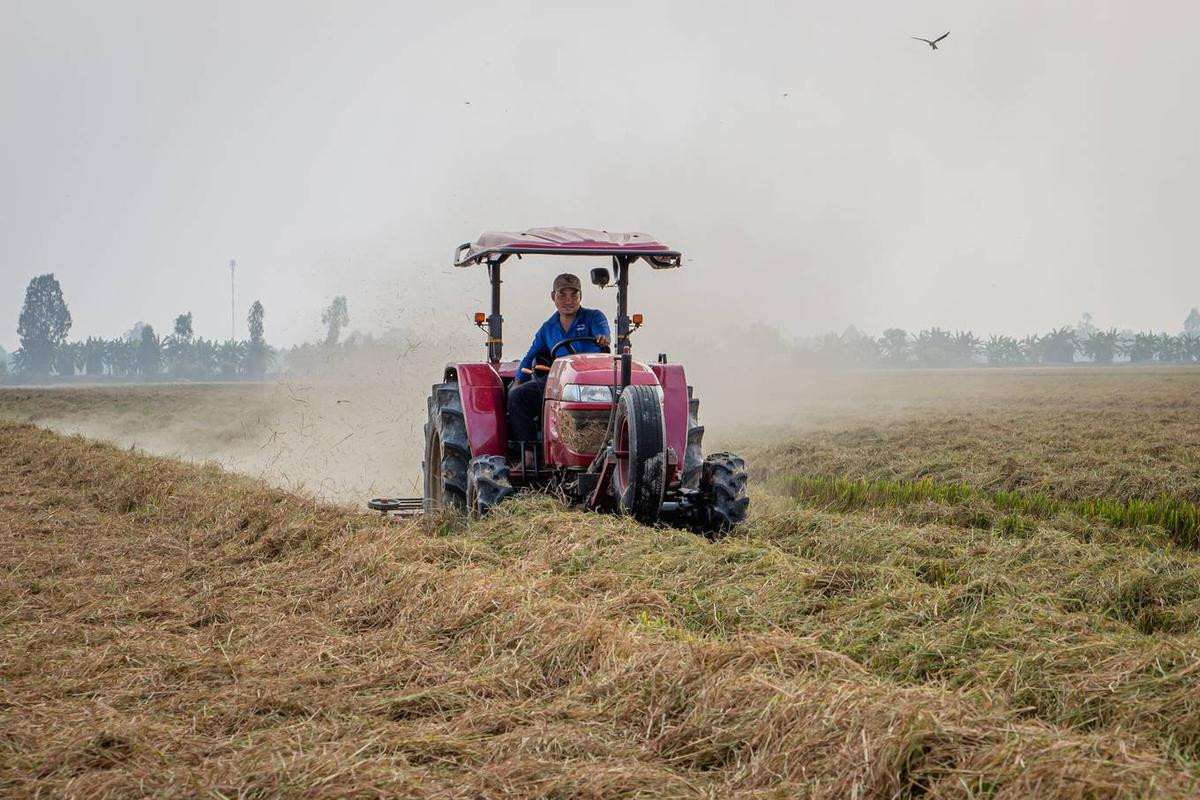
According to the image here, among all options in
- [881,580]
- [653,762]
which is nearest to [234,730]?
[653,762]

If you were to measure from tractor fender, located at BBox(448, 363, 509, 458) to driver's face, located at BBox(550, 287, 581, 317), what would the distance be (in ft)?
2.37

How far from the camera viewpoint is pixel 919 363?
10638cm

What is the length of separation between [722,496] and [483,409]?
2.00 meters

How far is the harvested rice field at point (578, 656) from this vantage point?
3.49 metres

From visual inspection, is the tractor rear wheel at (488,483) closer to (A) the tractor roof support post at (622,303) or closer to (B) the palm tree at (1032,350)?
(A) the tractor roof support post at (622,303)

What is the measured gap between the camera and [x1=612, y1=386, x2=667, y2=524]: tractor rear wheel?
22.6 feet

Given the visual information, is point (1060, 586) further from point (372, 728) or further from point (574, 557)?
point (372, 728)

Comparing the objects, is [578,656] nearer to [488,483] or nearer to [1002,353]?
[488,483]

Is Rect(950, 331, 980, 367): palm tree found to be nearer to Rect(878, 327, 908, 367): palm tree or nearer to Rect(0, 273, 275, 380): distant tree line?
Rect(878, 327, 908, 367): palm tree

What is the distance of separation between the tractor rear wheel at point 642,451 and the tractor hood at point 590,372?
0.59 meters

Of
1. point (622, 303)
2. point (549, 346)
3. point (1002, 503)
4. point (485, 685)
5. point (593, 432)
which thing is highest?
point (622, 303)

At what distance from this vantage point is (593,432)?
775 centimetres

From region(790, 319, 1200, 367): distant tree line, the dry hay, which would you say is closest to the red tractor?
the dry hay

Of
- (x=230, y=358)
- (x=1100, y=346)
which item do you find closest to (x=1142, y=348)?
(x=1100, y=346)
